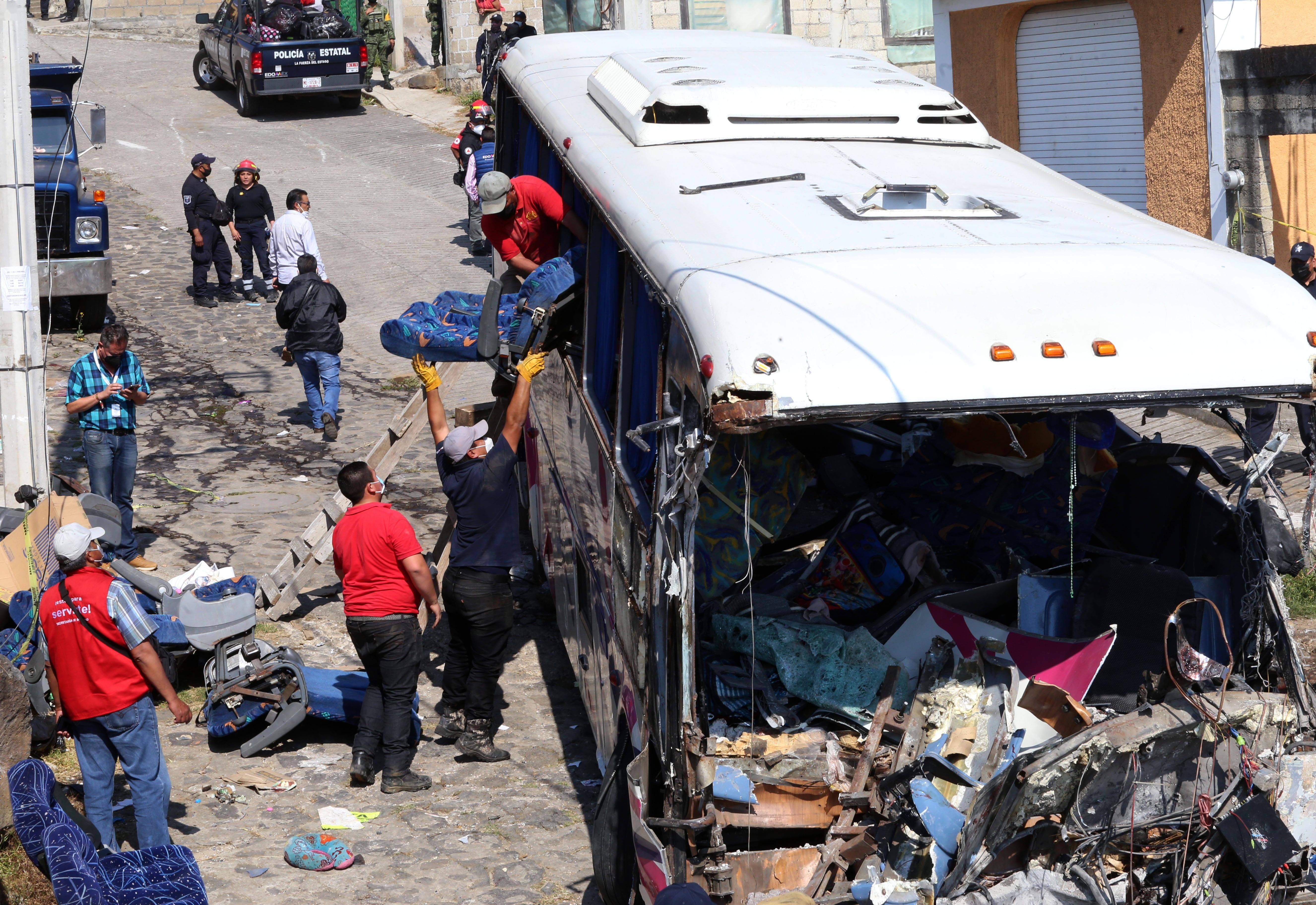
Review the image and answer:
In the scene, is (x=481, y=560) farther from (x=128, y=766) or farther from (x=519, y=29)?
(x=519, y=29)

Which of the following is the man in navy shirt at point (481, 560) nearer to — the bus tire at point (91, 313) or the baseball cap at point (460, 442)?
the baseball cap at point (460, 442)

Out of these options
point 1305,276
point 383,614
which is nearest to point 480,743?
point 383,614

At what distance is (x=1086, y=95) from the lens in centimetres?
1451

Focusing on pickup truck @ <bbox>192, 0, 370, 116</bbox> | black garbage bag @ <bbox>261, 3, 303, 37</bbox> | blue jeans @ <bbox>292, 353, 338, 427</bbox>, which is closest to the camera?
blue jeans @ <bbox>292, 353, 338, 427</bbox>

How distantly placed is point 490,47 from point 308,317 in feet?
39.1

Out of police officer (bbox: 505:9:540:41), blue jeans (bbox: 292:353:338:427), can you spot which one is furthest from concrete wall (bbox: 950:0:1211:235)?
police officer (bbox: 505:9:540:41)

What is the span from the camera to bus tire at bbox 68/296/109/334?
16.1 metres

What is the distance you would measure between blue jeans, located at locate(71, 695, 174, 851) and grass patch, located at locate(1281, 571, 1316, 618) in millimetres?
6973

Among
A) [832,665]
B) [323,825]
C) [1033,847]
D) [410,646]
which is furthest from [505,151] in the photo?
[1033,847]

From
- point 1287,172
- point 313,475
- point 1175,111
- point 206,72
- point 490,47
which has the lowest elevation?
point 313,475

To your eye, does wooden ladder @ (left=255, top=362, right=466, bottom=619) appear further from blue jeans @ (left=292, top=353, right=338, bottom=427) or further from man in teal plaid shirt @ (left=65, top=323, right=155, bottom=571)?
blue jeans @ (left=292, top=353, right=338, bottom=427)

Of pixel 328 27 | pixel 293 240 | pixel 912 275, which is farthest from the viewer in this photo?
pixel 328 27

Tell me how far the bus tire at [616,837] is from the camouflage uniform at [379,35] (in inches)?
985

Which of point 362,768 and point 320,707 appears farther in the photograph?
point 320,707
